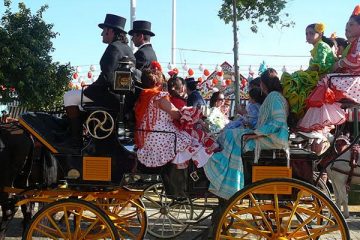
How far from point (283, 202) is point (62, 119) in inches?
89.9

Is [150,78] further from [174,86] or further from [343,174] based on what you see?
[343,174]

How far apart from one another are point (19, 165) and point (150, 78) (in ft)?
5.98

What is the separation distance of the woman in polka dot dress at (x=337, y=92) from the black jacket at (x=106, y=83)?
1.73 metres

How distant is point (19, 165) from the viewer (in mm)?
5062

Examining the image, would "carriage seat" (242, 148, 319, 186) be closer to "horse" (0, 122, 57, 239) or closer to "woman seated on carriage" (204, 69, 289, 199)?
"woman seated on carriage" (204, 69, 289, 199)

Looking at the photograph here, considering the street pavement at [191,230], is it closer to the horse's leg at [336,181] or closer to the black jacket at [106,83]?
the horse's leg at [336,181]

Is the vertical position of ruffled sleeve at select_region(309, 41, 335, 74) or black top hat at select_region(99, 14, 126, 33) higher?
black top hat at select_region(99, 14, 126, 33)

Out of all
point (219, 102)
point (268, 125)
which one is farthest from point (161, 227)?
point (268, 125)

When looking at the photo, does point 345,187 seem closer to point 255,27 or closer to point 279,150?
point 279,150

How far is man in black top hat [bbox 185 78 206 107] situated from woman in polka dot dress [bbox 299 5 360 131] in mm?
2147

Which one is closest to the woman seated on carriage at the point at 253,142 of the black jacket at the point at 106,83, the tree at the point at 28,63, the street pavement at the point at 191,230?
the black jacket at the point at 106,83

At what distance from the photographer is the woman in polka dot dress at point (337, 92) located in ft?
13.1

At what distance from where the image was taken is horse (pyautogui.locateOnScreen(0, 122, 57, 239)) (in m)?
4.97

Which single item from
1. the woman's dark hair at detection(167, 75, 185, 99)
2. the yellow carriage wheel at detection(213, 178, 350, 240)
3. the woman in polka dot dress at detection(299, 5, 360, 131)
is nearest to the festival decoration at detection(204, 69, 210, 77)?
the woman's dark hair at detection(167, 75, 185, 99)
